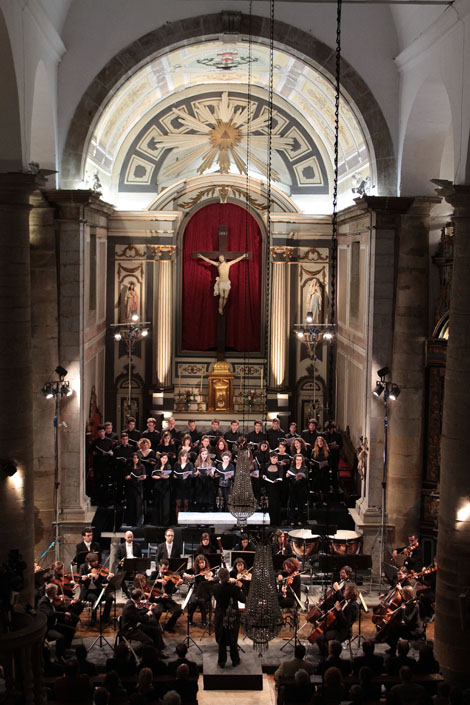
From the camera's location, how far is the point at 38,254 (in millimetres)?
15789

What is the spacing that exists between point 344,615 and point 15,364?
5216 millimetres

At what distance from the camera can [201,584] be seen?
43.1 feet

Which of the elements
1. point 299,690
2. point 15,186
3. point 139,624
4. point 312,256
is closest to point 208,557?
point 139,624

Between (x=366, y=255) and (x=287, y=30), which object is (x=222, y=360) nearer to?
(x=366, y=255)

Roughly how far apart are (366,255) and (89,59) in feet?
19.0

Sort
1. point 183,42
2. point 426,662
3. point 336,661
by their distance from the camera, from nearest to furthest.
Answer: point 426,662 < point 336,661 < point 183,42

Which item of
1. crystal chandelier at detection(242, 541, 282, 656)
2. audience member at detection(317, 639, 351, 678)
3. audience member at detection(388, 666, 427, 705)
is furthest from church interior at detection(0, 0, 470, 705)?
audience member at detection(388, 666, 427, 705)

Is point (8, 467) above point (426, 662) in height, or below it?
above

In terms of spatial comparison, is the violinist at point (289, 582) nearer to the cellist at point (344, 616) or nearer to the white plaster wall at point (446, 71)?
the cellist at point (344, 616)

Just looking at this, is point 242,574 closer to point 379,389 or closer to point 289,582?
point 289,582

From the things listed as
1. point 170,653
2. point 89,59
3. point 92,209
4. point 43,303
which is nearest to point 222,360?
point 92,209

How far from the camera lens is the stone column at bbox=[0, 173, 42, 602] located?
38.4 ft

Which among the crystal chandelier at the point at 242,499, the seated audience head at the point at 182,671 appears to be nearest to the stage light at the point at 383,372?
the crystal chandelier at the point at 242,499

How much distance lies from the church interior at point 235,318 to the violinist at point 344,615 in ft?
0.25
